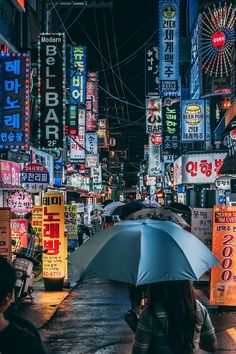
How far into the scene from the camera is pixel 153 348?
13.5 ft

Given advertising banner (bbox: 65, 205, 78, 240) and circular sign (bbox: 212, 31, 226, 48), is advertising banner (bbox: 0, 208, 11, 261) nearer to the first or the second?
advertising banner (bbox: 65, 205, 78, 240)

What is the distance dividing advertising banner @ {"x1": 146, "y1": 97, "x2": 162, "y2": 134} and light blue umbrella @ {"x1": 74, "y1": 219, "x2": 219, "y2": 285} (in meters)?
32.6

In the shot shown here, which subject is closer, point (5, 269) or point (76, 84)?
point (5, 269)

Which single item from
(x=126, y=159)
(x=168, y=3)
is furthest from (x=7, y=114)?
(x=126, y=159)

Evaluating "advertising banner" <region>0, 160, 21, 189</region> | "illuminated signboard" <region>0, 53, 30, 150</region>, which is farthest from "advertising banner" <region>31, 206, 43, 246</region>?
"illuminated signboard" <region>0, 53, 30, 150</region>

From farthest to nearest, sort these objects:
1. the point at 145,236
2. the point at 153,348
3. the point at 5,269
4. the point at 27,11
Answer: the point at 27,11 < the point at 145,236 < the point at 153,348 < the point at 5,269

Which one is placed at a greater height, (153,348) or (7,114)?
(7,114)

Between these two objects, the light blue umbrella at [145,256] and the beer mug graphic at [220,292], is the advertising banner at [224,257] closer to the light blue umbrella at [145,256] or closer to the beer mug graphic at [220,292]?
the beer mug graphic at [220,292]

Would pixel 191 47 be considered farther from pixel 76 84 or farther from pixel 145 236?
pixel 145 236

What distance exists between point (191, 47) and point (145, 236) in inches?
1160

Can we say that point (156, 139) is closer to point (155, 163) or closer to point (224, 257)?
point (155, 163)

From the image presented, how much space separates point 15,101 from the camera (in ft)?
63.6

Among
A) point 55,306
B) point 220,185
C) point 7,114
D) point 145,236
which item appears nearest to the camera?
point 145,236

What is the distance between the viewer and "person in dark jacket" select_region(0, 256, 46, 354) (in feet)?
9.89
